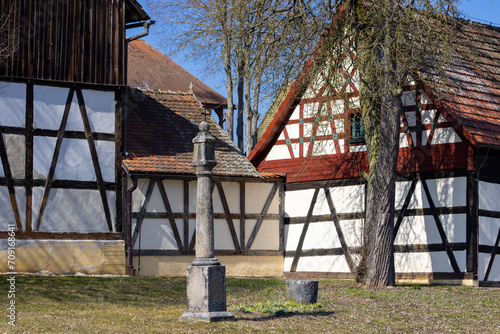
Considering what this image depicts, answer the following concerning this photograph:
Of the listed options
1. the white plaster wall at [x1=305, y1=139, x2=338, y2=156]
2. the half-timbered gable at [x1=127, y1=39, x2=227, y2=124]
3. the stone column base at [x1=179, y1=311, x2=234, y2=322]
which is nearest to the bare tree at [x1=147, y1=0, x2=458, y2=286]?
the white plaster wall at [x1=305, y1=139, x2=338, y2=156]

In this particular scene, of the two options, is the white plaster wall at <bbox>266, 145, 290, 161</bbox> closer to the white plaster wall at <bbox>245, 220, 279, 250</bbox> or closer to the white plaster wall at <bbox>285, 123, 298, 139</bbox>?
the white plaster wall at <bbox>285, 123, 298, 139</bbox>

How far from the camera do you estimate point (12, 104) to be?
60.5 feet

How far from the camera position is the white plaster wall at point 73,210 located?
60.5ft

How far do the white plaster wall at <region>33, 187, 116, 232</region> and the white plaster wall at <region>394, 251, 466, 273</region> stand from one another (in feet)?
24.3

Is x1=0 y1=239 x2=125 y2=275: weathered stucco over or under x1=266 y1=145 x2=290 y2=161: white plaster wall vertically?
under

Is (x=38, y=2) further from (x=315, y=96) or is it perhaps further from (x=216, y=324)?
(x=216, y=324)

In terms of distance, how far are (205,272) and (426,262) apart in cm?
942

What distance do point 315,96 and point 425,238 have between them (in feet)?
16.7

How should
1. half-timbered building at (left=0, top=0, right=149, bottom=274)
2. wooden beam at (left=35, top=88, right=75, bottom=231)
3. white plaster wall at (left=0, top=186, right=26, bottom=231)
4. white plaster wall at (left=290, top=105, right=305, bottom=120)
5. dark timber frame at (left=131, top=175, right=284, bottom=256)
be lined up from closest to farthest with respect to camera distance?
1. white plaster wall at (left=0, top=186, right=26, bottom=231)
2. half-timbered building at (left=0, top=0, right=149, bottom=274)
3. wooden beam at (left=35, top=88, right=75, bottom=231)
4. dark timber frame at (left=131, top=175, right=284, bottom=256)
5. white plaster wall at (left=290, top=105, right=305, bottom=120)

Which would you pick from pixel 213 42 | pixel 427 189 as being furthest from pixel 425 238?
pixel 213 42

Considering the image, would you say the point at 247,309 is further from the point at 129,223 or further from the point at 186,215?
the point at 186,215

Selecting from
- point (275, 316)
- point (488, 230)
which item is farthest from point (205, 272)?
point (488, 230)

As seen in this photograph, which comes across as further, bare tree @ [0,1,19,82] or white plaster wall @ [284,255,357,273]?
white plaster wall @ [284,255,357,273]

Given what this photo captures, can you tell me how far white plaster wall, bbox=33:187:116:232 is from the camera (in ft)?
60.5
